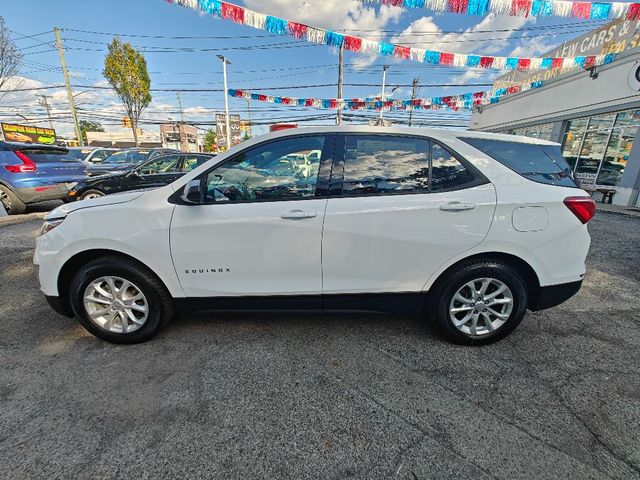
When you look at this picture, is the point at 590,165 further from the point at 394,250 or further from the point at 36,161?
the point at 36,161

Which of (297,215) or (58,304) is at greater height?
(297,215)

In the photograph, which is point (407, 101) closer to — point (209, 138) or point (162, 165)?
point (162, 165)

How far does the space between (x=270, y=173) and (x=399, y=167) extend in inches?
40.2

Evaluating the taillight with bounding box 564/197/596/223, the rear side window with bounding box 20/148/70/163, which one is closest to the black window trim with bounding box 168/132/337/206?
the taillight with bounding box 564/197/596/223

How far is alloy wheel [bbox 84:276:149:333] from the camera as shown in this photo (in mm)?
2598

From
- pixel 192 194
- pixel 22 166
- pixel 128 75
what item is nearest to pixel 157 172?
pixel 22 166

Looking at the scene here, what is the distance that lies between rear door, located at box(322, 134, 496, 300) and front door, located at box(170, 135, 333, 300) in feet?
0.51

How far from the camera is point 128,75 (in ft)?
69.9

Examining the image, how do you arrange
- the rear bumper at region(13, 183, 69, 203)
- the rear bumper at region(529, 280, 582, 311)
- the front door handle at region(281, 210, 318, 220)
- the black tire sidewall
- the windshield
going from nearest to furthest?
1. the front door handle at region(281, 210, 318, 220)
2. the black tire sidewall
3. the rear bumper at region(529, 280, 582, 311)
4. the rear bumper at region(13, 183, 69, 203)
5. the windshield

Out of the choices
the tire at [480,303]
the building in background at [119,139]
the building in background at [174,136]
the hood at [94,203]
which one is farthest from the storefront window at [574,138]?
the building in background at [119,139]

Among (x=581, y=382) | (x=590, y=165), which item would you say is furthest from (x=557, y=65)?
(x=581, y=382)

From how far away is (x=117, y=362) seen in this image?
2.48m

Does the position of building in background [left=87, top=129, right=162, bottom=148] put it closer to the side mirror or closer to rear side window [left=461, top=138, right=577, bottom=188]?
the side mirror

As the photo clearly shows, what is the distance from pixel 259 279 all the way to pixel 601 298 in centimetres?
396
